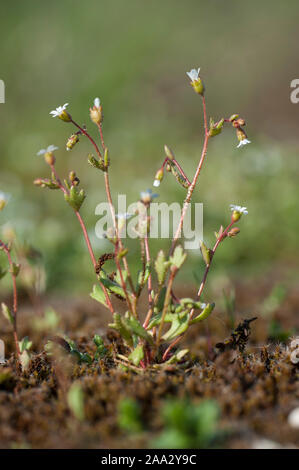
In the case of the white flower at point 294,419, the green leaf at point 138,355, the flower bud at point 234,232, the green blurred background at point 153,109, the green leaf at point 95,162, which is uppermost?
the green blurred background at point 153,109

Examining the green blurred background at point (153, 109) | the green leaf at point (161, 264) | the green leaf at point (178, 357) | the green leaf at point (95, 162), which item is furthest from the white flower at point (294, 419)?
the green blurred background at point (153, 109)

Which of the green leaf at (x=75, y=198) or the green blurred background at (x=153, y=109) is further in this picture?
A: the green blurred background at (x=153, y=109)

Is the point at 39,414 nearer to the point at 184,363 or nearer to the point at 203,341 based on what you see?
the point at 184,363

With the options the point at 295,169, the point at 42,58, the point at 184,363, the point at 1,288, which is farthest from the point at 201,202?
the point at 42,58

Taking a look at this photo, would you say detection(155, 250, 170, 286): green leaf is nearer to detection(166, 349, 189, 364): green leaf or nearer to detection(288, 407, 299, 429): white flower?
detection(166, 349, 189, 364): green leaf

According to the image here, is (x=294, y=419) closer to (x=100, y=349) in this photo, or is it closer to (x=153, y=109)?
(x=100, y=349)

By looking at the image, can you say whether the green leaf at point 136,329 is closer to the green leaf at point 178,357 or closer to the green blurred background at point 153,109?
the green leaf at point 178,357

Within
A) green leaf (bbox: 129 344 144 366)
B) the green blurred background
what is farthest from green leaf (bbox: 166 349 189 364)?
the green blurred background
